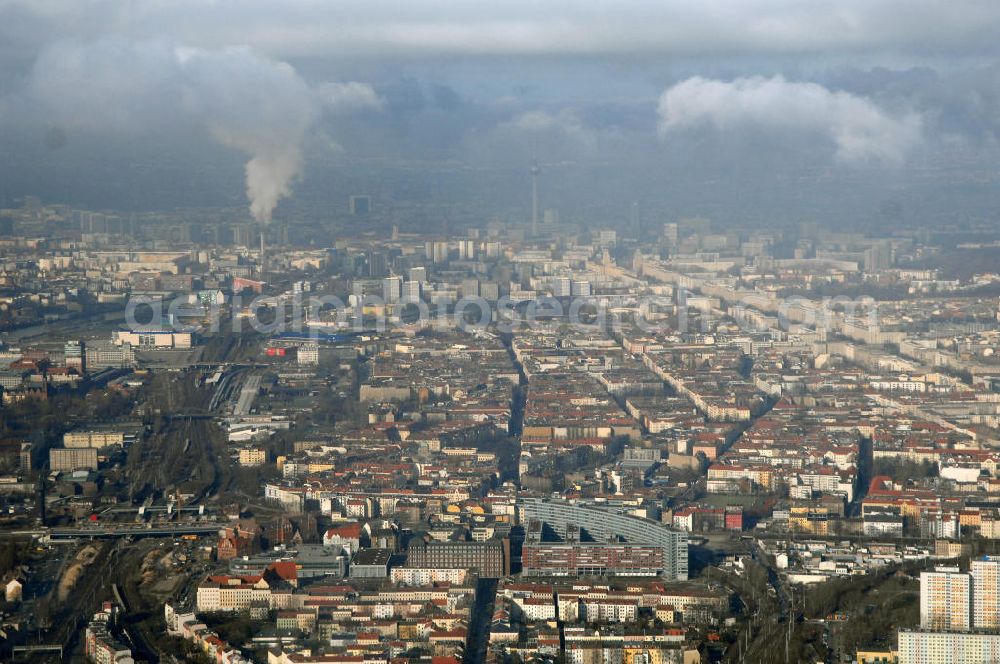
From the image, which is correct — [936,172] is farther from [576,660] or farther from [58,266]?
[576,660]

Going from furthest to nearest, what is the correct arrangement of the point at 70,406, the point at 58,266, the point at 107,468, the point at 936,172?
the point at 936,172 < the point at 58,266 < the point at 70,406 < the point at 107,468

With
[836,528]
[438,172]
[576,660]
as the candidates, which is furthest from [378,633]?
A: [438,172]

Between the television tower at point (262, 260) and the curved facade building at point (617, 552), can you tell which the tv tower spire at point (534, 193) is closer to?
the television tower at point (262, 260)

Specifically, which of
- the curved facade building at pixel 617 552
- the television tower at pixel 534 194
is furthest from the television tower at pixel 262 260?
the curved facade building at pixel 617 552

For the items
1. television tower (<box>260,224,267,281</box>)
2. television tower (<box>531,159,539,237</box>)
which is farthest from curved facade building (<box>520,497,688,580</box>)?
television tower (<box>531,159,539,237</box>)

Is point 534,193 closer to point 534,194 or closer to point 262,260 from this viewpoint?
point 534,194

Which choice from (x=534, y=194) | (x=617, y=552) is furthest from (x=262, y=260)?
(x=617, y=552)

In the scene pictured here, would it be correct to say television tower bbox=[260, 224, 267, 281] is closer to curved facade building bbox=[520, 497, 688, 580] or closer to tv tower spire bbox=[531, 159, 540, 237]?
tv tower spire bbox=[531, 159, 540, 237]

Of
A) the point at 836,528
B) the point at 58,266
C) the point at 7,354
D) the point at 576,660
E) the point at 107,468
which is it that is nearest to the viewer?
the point at 576,660
